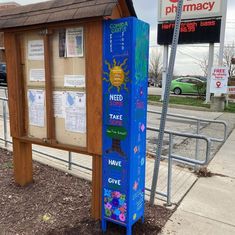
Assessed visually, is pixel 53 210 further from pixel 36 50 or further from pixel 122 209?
pixel 36 50

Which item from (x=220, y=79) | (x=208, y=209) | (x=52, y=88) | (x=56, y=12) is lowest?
(x=208, y=209)

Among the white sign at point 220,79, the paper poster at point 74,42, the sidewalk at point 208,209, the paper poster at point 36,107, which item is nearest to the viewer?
the paper poster at point 74,42

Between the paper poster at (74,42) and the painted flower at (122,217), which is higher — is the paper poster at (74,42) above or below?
above

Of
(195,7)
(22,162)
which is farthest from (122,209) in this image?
(195,7)

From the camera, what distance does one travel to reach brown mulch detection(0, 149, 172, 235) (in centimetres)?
297

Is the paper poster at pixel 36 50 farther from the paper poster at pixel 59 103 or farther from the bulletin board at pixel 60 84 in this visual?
the paper poster at pixel 59 103

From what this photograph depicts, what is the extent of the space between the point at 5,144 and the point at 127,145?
3728 millimetres

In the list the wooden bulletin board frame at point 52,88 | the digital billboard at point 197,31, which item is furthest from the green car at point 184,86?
the wooden bulletin board frame at point 52,88

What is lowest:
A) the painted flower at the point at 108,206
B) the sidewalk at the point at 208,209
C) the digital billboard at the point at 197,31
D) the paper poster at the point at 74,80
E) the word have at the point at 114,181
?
the sidewalk at the point at 208,209

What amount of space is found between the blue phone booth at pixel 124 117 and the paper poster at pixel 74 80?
31 cm

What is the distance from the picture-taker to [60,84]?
10.2 feet

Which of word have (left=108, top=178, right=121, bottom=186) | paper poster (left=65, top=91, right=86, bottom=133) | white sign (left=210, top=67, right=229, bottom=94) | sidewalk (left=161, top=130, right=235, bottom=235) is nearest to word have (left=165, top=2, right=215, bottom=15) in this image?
white sign (left=210, top=67, right=229, bottom=94)

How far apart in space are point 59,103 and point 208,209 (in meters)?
2.14

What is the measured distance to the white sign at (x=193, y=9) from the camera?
14.7 meters
